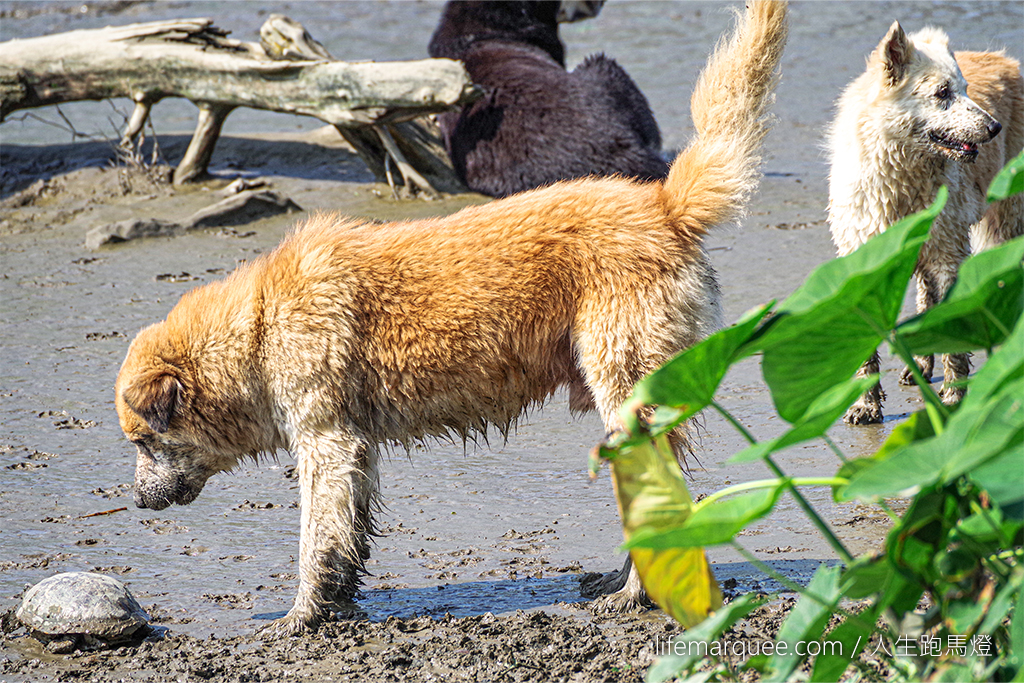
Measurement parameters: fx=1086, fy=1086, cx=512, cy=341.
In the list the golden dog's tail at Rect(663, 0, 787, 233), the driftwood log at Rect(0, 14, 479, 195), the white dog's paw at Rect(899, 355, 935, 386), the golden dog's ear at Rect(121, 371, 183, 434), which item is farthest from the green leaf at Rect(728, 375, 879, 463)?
the driftwood log at Rect(0, 14, 479, 195)

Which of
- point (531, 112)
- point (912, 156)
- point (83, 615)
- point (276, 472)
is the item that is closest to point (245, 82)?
point (531, 112)

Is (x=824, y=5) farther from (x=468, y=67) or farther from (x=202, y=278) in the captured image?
(x=202, y=278)

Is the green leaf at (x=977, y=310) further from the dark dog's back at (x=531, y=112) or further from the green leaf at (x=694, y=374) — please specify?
the dark dog's back at (x=531, y=112)

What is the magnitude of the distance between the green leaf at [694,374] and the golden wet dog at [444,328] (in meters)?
1.82

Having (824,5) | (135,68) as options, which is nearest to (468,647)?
(135,68)

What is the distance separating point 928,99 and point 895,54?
30 centimetres

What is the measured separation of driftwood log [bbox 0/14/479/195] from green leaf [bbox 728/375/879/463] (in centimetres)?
766

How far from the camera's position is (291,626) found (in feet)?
13.4

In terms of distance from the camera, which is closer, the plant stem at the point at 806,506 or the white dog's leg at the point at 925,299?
the plant stem at the point at 806,506

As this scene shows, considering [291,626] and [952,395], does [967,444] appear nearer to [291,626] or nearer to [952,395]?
[291,626]

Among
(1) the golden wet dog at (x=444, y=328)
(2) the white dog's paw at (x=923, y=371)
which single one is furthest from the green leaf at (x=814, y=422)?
(2) the white dog's paw at (x=923, y=371)

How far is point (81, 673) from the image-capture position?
3863 mm

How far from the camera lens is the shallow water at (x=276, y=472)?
4477 millimetres

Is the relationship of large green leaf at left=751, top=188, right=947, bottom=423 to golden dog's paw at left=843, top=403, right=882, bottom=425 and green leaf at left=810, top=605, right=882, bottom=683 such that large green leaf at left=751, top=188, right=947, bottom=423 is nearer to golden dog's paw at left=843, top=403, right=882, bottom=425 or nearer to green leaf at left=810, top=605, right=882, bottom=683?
green leaf at left=810, top=605, right=882, bottom=683
